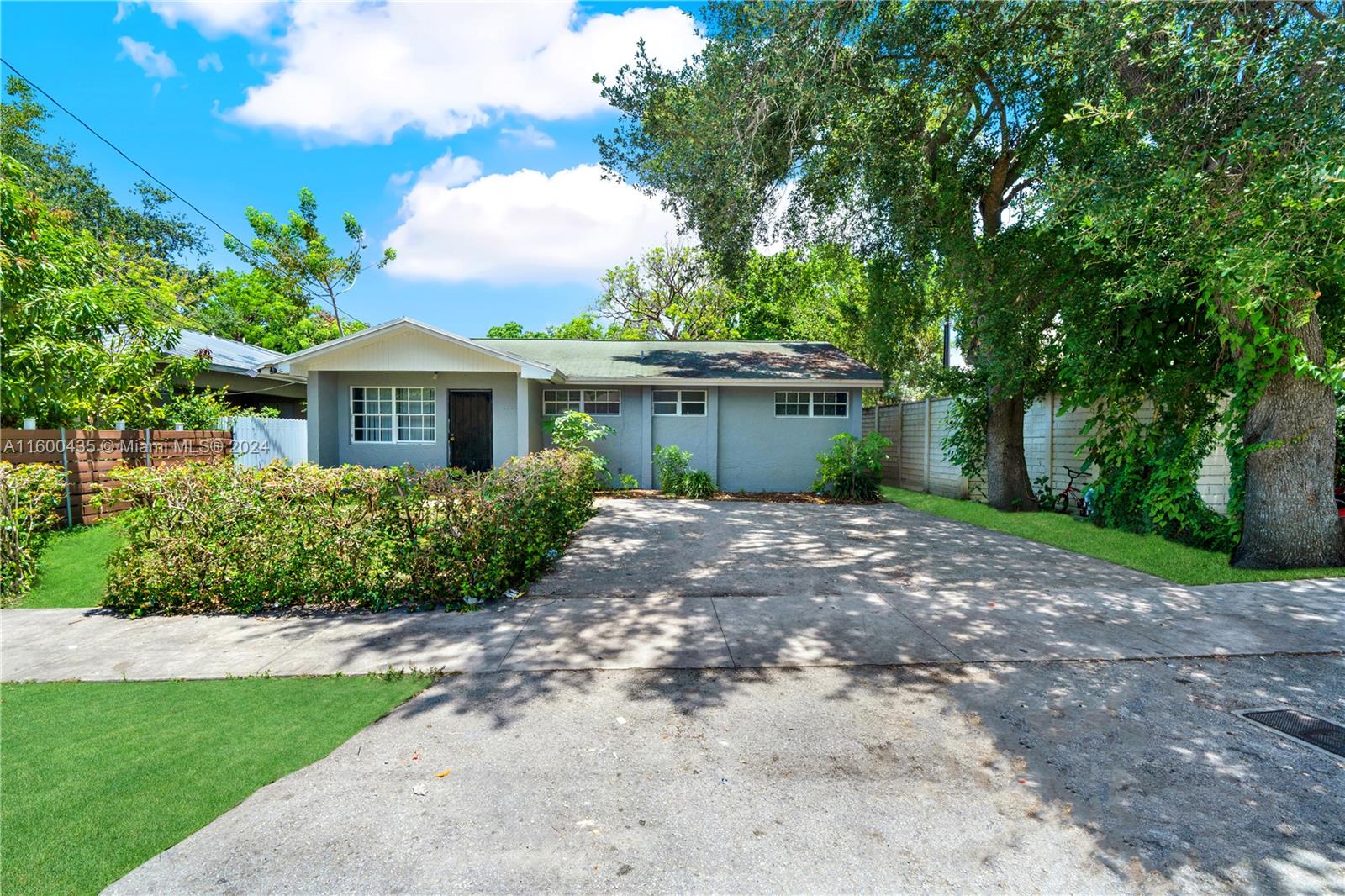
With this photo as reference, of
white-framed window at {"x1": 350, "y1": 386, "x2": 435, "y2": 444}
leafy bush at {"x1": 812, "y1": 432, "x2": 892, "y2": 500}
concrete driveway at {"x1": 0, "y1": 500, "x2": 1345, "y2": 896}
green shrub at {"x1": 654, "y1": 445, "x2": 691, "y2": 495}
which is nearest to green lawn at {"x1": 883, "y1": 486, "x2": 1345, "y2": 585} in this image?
concrete driveway at {"x1": 0, "y1": 500, "x2": 1345, "y2": 896}

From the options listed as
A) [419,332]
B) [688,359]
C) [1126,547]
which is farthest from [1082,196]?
[419,332]

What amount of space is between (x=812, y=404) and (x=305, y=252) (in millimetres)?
25878

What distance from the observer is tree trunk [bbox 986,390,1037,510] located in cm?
1134

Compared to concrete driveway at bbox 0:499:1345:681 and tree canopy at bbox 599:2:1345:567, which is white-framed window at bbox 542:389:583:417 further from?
concrete driveway at bbox 0:499:1345:681

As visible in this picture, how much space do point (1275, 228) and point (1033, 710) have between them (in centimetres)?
463

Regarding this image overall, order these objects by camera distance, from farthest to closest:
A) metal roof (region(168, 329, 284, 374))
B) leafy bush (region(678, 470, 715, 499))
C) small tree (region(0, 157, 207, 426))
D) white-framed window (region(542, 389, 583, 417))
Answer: white-framed window (region(542, 389, 583, 417))
leafy bush (region(678, 470, 715, 499))
metal roof (region(168, 329, 284, 374))
small tree (region(0, 157, 207, 426))

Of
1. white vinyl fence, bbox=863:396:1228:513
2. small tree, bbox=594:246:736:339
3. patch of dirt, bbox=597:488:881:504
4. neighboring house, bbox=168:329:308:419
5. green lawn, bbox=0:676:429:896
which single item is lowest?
green lawn, bbox=0:676:429:896

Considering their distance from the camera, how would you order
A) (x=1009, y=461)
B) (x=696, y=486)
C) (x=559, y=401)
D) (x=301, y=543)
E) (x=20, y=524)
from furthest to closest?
(x=559, y=401) → (x=696, y=486) → (x=1009, y=461) → (x=20, y=524) → (x=301, y=543)

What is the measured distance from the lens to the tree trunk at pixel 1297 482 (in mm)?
6656

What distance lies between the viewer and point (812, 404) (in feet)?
48.4

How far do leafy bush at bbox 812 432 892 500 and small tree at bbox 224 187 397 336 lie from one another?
2598cm

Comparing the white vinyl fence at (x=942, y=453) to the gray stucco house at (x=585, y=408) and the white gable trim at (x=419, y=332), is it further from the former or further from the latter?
the white gable trim at (x=419, y=332)

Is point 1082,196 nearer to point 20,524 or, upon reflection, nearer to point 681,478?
point 681,478

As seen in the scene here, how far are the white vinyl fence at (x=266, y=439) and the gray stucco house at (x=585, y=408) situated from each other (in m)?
0.78
